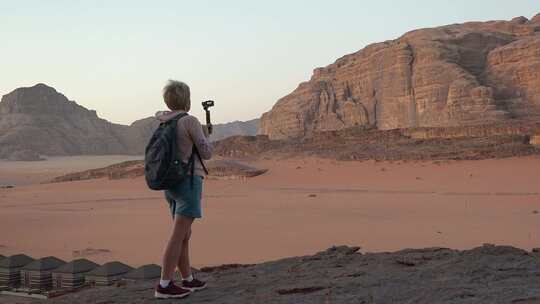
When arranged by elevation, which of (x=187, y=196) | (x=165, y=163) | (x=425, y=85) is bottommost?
(x=187, y=196)

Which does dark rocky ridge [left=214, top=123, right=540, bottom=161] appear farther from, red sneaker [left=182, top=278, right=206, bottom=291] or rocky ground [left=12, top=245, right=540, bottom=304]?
red sneaker [left=182, top=278, right=206, bottom=291]

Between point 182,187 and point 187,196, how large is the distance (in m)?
0.07

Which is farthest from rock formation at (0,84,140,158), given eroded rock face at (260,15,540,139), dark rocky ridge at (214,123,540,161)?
dark rocky ridge at (214,123,540,161)

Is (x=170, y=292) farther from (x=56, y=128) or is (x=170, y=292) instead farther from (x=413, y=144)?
(x=56, y=128)

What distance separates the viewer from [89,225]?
19969 mm

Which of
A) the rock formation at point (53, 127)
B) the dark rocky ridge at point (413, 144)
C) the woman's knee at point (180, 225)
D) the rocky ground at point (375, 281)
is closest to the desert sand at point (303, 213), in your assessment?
the dark rocky ridge at point (413, 144)

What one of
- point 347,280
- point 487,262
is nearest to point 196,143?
point 347,280

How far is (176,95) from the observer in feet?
13.4

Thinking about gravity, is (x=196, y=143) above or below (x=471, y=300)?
above

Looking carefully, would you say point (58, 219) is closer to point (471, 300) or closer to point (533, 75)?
point (471, 300)

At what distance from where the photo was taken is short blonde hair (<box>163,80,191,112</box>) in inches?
161

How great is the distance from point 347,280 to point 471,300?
1.15 meters

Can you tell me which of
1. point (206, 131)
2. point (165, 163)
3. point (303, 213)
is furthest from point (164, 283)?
point (303, 213)

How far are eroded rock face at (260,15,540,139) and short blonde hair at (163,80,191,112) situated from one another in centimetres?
4017
